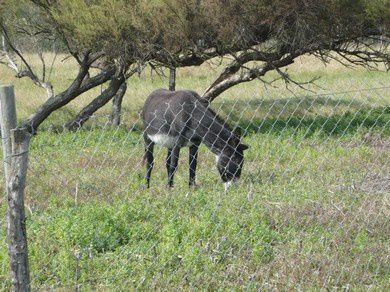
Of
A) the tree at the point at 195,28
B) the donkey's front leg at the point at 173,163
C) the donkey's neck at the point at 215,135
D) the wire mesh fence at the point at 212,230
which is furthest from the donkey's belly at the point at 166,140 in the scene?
the tree at the point at 195,28

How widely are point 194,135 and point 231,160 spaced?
71 cm

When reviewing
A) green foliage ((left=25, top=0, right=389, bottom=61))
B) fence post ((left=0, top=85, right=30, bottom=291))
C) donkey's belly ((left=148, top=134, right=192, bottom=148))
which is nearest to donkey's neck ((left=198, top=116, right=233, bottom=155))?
donkey's belly ((left=148, top=134, right=192, bottom=148))

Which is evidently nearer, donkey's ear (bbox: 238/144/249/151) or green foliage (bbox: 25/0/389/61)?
donkey's ear (bbox: 238/144/249/151)

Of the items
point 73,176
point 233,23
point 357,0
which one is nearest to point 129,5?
point 233,23

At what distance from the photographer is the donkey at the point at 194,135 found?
1024 centimetres

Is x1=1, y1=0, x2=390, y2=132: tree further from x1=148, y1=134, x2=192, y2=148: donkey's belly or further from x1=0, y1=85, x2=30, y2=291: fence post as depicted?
x1=0, y1=85, x2=30, y2=291: fence post

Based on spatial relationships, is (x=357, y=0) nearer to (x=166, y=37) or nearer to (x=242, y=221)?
(x=166, y=37)

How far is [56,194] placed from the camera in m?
8.95

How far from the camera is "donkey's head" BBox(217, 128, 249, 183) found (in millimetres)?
10156

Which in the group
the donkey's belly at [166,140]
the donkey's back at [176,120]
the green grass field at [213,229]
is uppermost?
the donkey's back at [176,120]

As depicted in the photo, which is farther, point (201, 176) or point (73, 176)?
point (201, 176)

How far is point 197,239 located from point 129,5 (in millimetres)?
9489

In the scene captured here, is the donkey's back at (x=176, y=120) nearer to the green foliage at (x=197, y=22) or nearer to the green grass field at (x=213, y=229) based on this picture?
the green grass field at (x=213, y=229)

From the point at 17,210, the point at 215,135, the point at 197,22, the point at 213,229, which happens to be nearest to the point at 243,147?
the point at 215,135
